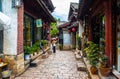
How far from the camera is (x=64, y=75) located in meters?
8.87

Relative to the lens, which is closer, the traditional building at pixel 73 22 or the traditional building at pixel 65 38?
the traditional building at pixel 73 22

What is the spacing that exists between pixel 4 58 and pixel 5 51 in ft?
0.90

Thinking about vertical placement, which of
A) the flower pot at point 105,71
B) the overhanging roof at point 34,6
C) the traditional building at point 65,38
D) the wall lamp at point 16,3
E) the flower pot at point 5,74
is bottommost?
the flower pot at point 5,74

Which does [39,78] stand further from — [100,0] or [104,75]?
[100,0]

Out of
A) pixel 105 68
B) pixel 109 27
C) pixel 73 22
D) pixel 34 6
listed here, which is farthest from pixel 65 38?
pixel 105 68

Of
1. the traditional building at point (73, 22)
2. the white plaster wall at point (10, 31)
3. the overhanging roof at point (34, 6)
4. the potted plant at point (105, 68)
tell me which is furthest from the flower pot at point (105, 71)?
the traditional building at point (73, 22)

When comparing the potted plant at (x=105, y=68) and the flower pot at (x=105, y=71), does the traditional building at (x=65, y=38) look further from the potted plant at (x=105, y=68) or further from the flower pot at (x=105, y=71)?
the flower pot at (x=105, y=71)

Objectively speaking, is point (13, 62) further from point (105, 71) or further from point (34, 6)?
point (34, 6)

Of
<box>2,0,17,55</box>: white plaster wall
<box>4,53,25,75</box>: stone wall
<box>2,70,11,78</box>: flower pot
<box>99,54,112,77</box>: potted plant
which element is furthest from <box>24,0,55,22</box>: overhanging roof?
<box>99,54,112,77</box>: potted plant

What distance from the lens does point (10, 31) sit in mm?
8219

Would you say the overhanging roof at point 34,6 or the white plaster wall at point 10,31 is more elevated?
the overhanging roof at point 34,6

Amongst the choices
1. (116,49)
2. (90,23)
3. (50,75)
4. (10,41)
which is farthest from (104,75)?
(90,23)

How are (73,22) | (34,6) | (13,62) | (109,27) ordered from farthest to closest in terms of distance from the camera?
(73,22) < (34,6) < (13,62) < (109,27)

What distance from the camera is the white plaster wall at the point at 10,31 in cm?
818
